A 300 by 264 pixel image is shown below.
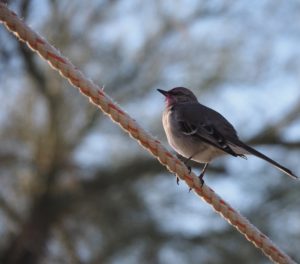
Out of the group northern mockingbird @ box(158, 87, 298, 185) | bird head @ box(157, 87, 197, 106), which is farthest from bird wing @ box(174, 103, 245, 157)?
bird head @ box(157, 87, 197, 106)

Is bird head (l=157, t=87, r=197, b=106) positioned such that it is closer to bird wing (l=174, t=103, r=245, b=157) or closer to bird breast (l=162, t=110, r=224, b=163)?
bird wing (l=174, t=103, r=245, b=157)

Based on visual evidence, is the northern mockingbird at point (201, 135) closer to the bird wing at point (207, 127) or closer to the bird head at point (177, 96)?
the bird wing at point (207, 127)

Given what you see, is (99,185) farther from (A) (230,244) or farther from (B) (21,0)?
(B) (21,0)

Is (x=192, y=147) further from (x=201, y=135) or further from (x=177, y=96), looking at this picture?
(x=177, y=96)

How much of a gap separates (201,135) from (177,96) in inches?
38.6

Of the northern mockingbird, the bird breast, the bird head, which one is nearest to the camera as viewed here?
the northern mockingbird

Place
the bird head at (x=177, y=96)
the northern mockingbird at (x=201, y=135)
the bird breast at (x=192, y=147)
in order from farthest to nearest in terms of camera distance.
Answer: the bird head at (x=177, y=96) → the bird breast at (x=192, y=147) → the northern mockingbird at (x=201, y=135)

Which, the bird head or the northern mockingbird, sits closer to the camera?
the northern mockingbird

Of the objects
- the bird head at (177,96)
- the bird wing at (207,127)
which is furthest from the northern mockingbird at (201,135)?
the bird head at (177,96)

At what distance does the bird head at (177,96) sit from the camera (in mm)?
5969

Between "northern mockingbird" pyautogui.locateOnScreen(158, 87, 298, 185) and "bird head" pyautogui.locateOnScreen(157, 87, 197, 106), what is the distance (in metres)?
0.41

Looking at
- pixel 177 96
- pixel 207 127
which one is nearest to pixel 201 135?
pixel 207 127

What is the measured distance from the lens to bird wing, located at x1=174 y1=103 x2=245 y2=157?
5.06 meters

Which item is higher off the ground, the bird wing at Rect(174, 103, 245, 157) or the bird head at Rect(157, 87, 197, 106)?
the bird head at Rect(157, 87, 197, 106)
